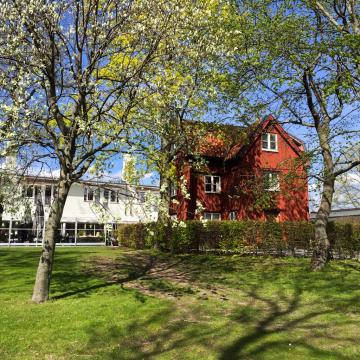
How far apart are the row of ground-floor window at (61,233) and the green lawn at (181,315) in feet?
73.3

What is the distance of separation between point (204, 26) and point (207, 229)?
1436cm

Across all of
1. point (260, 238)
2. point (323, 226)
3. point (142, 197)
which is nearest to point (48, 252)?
point (142, 197)

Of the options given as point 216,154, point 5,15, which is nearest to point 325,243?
point 5,15

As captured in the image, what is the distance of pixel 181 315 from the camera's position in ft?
30.0

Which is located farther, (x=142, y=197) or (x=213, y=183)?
(x=213, y=183)

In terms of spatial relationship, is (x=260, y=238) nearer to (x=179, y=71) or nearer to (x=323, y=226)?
(x=323, y=226)

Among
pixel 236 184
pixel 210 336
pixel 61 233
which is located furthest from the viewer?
pixel 61 233

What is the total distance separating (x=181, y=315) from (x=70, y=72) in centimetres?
629

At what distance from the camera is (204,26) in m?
11.2

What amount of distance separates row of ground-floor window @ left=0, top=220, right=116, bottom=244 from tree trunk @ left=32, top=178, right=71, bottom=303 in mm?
25306

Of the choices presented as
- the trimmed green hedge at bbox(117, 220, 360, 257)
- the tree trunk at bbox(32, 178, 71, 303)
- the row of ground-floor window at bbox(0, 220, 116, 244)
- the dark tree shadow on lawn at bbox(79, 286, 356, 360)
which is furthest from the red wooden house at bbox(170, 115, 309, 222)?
the dark tree shadow on lawn at bbox(79, 286, 356, 360)

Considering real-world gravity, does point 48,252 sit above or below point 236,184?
below

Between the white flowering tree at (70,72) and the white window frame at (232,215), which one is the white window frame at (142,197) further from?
the white window frame at (232,215)

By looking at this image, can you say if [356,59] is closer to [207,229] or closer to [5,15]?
[5,15]
